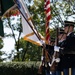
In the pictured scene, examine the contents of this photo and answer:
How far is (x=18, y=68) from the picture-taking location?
1426 cm

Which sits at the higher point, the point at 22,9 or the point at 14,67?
the point at 22,9

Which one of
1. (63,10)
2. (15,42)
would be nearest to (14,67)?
(63,10)

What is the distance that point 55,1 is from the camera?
72.1 feet

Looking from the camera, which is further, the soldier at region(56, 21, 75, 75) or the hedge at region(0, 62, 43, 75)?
the hedge at region(0, 62, 43, 75)

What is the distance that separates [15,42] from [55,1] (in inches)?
231

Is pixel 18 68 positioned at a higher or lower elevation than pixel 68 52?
lower

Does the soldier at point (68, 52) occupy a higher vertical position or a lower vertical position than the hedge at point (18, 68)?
higher

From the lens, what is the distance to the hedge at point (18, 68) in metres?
14.0

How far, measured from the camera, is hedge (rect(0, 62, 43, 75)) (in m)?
14.0

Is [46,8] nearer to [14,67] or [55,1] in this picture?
[14,67]

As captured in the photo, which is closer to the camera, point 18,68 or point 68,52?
point 68,52

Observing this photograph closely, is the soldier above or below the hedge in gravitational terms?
above

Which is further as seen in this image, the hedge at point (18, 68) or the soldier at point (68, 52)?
the hedge at point (18, 68)

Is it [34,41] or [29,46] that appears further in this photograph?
[29,46]
